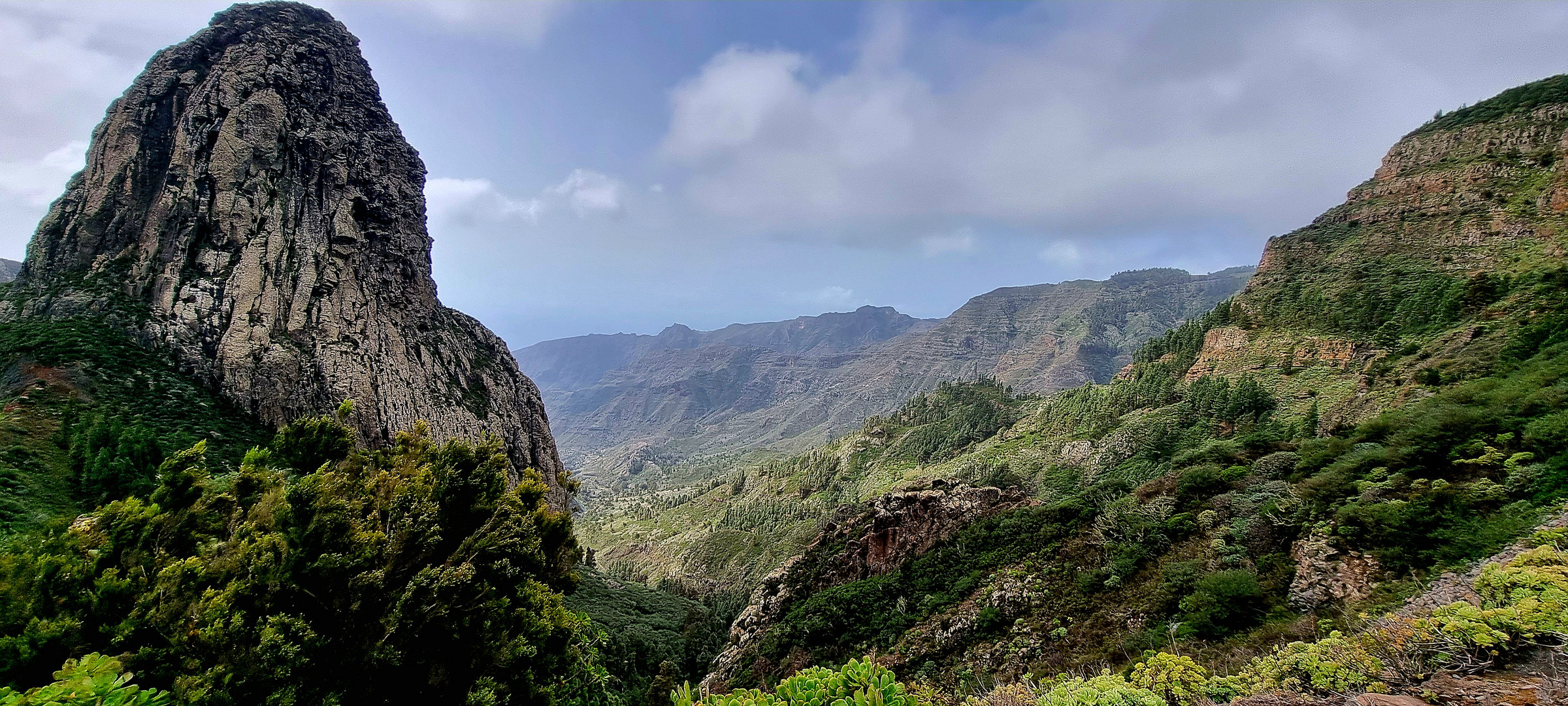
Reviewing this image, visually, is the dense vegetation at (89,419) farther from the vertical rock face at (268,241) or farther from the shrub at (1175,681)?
the shrub at (1175,681)

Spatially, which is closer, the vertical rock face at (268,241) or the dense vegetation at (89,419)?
the dense vegetation at (89,419)

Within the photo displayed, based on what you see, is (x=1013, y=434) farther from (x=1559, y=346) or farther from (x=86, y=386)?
(x=86, y=386)

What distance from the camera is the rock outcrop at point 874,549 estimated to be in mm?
37562

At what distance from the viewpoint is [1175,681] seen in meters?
9.30

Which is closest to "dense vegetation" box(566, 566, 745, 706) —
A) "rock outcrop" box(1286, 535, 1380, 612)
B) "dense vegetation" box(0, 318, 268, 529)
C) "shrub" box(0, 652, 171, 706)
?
"shrub" box(0, 652, 171, 706)

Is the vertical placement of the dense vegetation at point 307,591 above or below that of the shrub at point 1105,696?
above

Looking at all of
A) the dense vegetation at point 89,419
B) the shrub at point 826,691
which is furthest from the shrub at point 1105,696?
the dense vegetation at point 89,419

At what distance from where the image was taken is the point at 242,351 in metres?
47.5

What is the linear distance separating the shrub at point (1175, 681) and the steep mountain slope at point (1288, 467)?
7.62 ft

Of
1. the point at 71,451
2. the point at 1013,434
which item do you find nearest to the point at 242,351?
the point at 71,451

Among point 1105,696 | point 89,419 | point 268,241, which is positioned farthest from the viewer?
point 268,241

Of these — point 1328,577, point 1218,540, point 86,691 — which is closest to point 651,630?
point 1218,540

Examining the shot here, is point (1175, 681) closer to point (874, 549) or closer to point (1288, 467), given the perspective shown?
point (1288, 467)

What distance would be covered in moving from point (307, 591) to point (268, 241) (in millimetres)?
63043
